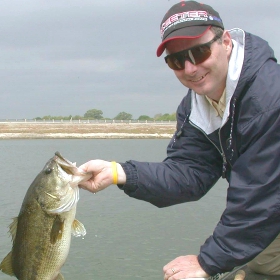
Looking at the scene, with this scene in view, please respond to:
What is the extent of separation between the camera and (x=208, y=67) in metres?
3.45

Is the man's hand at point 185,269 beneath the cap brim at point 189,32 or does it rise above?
beneath

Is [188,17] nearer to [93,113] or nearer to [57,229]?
[57,229]

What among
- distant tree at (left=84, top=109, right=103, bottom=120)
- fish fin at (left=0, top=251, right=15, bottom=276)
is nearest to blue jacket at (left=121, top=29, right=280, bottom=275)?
fish fin at (left=0, top=251, right=15, bottom=276)

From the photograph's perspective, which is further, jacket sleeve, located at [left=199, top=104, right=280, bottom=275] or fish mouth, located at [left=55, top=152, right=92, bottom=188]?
fish mouth, located at [left=55, top=152, right=92, bottom=188]

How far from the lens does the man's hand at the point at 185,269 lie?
11.5ft

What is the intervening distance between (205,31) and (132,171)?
4.46ft

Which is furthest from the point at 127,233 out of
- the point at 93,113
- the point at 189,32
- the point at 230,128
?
the point at 93,113

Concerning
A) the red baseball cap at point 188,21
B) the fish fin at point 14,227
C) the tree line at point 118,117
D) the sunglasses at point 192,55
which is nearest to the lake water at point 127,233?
the fish fin at point 14,227

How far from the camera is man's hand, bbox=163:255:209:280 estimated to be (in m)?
3.51

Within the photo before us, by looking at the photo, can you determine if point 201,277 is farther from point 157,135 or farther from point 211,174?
point 157,135

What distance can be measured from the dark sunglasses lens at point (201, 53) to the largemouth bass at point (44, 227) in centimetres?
138

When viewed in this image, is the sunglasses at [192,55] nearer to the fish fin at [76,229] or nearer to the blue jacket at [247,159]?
the blue jacket at [247,159]

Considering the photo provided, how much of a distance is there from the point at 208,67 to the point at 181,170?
3.61 feet

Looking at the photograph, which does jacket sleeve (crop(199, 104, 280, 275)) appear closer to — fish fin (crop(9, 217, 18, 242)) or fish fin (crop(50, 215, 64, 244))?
fish fin (crop(50, 215, 64, 244))
